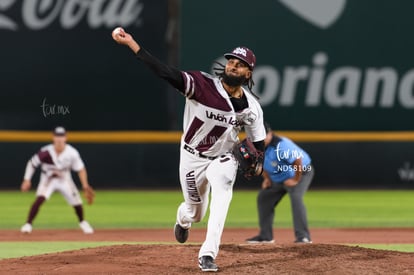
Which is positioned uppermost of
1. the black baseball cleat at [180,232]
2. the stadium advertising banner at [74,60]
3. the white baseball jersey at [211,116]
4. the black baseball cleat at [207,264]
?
the stadium advertising banner at [74,60]

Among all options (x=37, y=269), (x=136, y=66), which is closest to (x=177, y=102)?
(x=136, y=66)

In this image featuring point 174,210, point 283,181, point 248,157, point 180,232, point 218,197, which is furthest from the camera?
point 174,210

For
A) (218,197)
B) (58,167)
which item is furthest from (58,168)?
(218,197)

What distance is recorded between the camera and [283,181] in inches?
477

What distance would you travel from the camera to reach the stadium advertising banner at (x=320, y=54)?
20.0 m

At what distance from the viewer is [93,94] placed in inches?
775

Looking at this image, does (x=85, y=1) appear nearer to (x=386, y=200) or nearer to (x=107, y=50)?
(x=107, y=50)

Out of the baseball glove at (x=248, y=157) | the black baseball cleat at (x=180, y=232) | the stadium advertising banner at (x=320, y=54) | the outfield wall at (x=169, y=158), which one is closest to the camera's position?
the baseball glove at (x=248, y=157)

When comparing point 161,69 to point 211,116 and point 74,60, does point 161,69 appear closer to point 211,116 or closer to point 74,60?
point 211,116

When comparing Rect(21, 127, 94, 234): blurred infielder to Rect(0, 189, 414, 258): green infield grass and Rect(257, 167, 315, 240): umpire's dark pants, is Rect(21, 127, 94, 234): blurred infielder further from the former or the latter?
Rect(257, 167, 315, 240): umpire's dark pants

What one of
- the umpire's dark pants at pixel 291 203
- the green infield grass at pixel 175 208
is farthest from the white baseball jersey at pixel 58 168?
the umpire's dark pants at pixel 291 203

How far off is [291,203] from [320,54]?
347 inches

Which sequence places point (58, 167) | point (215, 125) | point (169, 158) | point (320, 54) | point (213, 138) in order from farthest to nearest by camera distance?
point (320, 54) < point (169, 158) < point (58, 167) < point (213, 138) < point (215, 125)

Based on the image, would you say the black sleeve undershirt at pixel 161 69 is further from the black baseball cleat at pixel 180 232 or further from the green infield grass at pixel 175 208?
the green infield grass at pixel 175 208
